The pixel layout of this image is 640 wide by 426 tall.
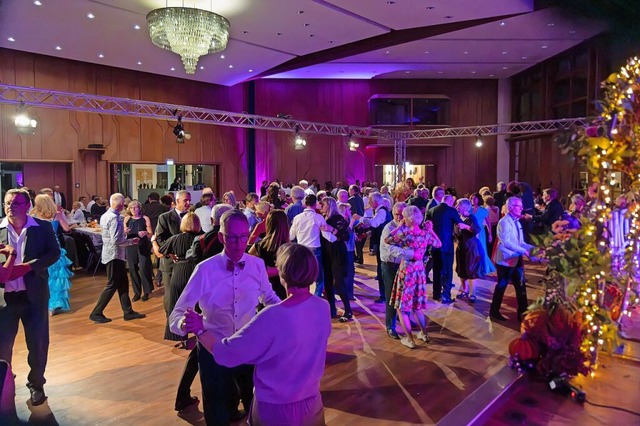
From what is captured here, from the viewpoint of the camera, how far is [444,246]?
19.9ft

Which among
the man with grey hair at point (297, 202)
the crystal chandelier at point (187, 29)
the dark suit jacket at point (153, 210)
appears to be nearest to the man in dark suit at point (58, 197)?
the dark suit jacket at point (153, 210)

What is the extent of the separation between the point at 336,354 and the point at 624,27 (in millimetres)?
11169

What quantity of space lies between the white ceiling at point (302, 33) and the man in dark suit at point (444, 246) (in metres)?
4.91

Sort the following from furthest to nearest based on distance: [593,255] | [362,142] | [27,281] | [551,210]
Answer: [362,142]
[551,210]
[593,255]
[27,281]

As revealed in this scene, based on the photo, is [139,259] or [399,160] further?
[399,160]

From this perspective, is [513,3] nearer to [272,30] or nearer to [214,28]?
[272,30]

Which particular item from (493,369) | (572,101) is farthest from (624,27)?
(493,369)

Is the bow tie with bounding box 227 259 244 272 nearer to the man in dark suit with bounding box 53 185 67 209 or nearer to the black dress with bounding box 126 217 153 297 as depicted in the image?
the black dress with bounding box 126 217 153 297

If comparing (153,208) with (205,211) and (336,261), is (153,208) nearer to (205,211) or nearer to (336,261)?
(205,211)

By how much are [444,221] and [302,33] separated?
6657 mm

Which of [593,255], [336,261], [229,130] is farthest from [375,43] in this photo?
[593,255]

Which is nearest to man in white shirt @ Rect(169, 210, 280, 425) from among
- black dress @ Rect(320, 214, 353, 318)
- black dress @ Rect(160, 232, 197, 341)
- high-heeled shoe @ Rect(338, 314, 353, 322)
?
black dress @ Rect(160, 232, 197, 341)

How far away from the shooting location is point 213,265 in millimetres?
2312

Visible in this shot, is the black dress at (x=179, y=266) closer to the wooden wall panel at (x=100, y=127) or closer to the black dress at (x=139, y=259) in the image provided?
the black dress at (x=139, y=259)
